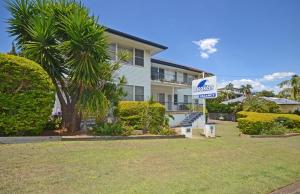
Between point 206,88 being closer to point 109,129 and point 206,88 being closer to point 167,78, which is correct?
point 109,129

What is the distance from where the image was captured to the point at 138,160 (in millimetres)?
7699

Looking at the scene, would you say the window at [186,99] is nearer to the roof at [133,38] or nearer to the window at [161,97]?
the window at [161,97]

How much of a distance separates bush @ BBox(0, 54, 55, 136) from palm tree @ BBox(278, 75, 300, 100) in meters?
52.5

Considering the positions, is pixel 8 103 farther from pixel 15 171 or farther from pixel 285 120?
pixel 285 120

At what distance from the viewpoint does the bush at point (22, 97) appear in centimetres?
974

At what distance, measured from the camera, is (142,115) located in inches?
560

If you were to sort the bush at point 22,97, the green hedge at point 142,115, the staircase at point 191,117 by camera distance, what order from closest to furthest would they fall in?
the bush at point 22,97
the green hedge at point 142,115
the staircase at point 191,117

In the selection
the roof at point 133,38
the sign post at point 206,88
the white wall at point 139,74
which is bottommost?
the sign post at point 206,88

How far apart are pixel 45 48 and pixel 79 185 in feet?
26.8

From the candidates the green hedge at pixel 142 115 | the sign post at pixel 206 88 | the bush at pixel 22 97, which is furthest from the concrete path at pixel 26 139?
the sign post at pixel 206 88

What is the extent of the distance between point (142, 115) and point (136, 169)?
757cm

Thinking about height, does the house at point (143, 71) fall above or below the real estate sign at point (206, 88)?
above

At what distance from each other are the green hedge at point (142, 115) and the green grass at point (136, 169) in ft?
13.6

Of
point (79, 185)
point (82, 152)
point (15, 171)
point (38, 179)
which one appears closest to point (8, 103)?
point (82, 152)
